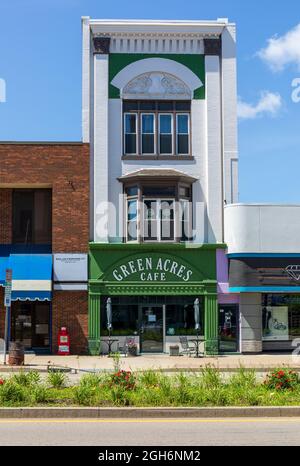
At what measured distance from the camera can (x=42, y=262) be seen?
27641 millimetres

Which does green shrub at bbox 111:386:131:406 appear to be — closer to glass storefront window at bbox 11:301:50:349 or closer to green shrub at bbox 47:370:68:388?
green shrub at bbox 47:370:68:388

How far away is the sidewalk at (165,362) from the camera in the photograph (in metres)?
23.2

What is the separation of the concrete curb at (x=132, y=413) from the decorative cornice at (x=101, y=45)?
65.6 feet

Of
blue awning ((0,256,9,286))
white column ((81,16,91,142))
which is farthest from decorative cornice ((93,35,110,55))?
blue awning ((0,256,9,286))

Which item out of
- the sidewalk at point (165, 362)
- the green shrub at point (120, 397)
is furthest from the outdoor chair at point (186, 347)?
the green shrub at point (120, 397)

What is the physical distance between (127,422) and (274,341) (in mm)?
17842

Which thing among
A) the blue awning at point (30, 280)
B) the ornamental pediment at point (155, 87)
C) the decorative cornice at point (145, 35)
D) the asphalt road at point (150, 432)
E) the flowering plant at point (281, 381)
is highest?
the decorative cornice at point (145, 35)

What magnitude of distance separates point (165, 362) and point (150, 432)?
14.3 metres

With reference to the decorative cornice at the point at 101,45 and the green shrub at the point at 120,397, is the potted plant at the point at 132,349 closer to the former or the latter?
the decorative cornice at the point at 101,45

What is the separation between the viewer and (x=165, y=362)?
82.0 ft

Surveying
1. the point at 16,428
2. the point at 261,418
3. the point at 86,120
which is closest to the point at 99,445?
the point at 16,428

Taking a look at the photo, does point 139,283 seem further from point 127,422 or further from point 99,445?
point 99,445

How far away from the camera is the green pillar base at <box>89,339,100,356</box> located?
2762cm

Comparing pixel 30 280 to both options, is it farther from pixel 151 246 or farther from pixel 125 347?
pixel 151 246
